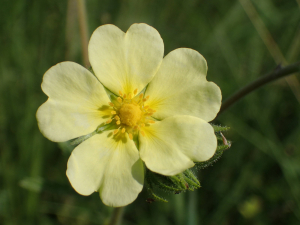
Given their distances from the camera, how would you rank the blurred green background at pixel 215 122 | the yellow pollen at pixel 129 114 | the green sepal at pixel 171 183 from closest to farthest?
1. the green sepal at pixel 171 183
2. the yellow pollen at pixel 129 114
3. the blurred green background at pixel 215 122

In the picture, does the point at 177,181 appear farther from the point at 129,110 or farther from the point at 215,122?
the point at 215,122

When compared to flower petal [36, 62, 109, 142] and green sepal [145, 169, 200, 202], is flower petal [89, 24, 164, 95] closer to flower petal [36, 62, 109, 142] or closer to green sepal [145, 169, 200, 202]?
flower petal [36, 62, 109, 142]

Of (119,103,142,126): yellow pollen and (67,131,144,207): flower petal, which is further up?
(119,103,142,126): yellow pollen

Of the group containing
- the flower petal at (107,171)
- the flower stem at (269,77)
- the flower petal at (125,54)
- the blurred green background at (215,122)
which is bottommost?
the blurred green background at (215,122)

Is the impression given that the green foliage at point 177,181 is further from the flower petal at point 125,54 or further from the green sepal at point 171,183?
the flower petal at point 125,54

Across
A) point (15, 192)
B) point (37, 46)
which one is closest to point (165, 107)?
point (15, 192)

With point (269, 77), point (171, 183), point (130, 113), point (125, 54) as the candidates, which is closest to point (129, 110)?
point (130, 113)

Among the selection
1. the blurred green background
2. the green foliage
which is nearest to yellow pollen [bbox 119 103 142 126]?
the green foliage

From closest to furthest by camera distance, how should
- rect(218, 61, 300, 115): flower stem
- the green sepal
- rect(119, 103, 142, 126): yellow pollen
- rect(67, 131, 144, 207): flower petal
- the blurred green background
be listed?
rect(67, 131, 144, 207): flower petal, the green sepal, rect(119, 103, 142, 126): yellow pollen, rect(218, 61, 300, 115): flower stem, the blurred green background

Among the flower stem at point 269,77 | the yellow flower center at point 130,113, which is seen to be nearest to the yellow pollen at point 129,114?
the yellow flower center at point 130,113
